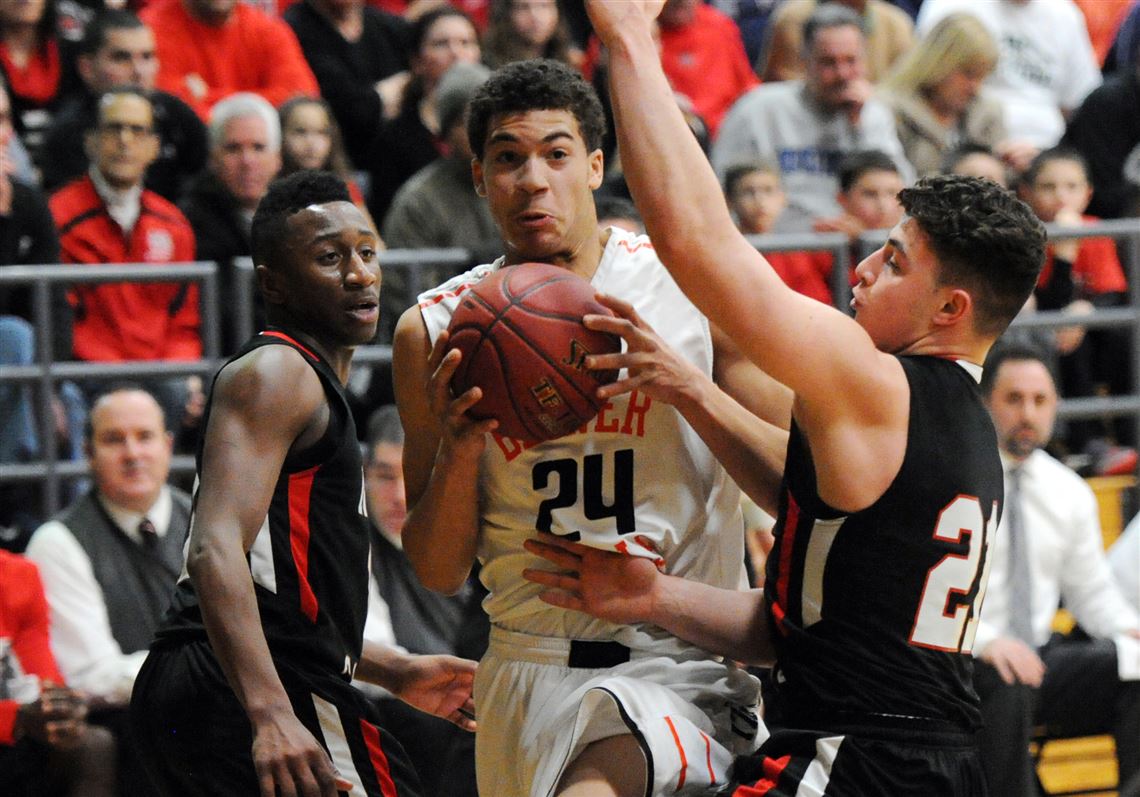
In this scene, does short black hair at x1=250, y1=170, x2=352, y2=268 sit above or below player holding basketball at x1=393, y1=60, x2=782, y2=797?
above

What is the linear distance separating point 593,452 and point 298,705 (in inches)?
33.1

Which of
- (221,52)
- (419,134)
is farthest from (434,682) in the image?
(221,52)

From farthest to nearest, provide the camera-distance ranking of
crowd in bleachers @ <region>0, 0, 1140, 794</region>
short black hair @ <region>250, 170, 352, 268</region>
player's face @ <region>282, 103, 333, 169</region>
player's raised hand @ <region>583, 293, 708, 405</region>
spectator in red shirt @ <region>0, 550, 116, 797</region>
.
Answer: player's face @ <region>282, 103, 333, 169</region>, crowd in bleachers @ <region>0, 0, 1140, 794</region>, spectator in red shirt @ <region>0, 550, 116, 797</region>, short black hair @ <region>250, 170, 352, 268</region>, player's raised hand @ <region>583, 293, 708, 405</region>

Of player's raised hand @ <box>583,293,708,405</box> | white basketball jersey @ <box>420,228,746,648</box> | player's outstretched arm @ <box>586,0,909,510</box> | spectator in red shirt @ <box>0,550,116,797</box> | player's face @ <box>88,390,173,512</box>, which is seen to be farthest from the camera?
player's face @ <box>88,390,173,512</box>

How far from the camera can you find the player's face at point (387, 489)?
6.20 m

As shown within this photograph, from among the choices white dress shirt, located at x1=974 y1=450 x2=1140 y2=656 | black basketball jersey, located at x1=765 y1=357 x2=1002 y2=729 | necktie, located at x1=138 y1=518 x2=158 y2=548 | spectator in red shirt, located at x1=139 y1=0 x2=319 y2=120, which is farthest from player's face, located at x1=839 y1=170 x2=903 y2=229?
black basketball jersey, located at x1=765 y1=357 x2=1002 y2=729

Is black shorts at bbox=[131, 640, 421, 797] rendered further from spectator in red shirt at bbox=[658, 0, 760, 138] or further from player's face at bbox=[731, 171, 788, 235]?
spectator in red shirt at bbox=[658, 0, 760, 138]

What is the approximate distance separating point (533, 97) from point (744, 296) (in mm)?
871

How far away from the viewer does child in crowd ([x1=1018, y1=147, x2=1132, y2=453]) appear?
7469mm

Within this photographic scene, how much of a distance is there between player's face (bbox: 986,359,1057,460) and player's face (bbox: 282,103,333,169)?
2.95 meters

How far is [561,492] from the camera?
367cm

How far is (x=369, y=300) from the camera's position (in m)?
3.86

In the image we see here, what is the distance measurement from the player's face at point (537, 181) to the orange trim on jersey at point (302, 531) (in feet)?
2.21

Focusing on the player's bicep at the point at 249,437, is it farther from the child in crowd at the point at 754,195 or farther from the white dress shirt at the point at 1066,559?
the child in crowd at the point at 754,195
